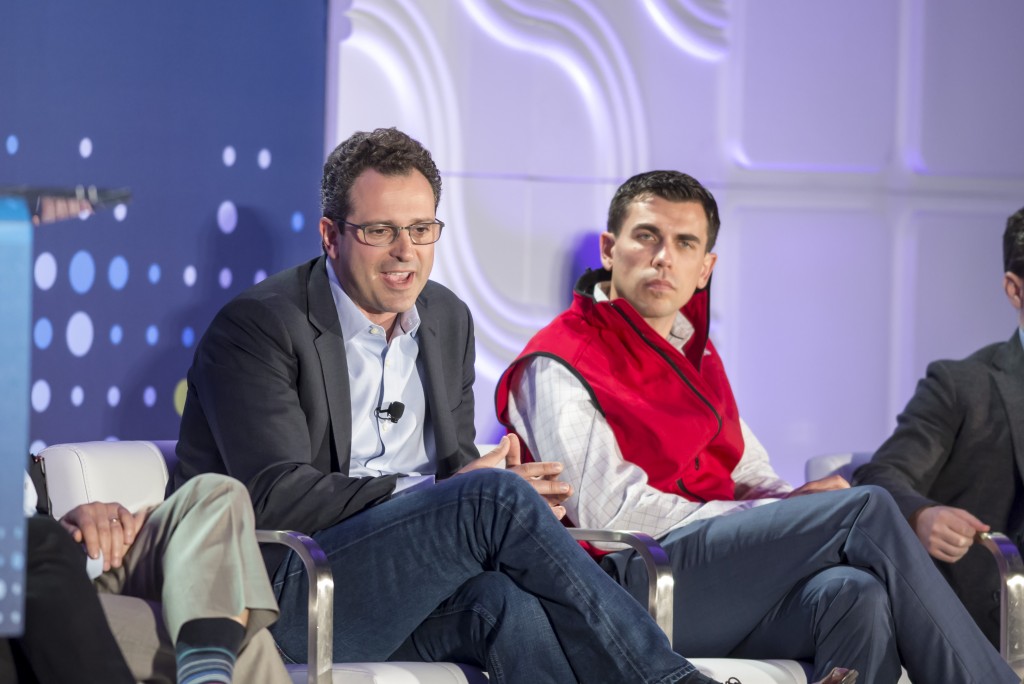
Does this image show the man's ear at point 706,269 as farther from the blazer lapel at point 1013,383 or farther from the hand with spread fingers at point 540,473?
the hand with spread fingers at point 540,473

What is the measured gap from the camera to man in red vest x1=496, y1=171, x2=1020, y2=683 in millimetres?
2820

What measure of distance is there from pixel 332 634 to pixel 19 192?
125 cm

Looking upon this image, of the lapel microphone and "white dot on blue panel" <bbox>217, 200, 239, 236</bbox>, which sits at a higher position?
"white dot on blue panel" <bbox>217, 200, 239, 236</bbox>

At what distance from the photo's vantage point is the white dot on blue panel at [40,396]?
319 centimetres

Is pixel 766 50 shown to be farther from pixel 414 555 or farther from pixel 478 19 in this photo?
pixel 414 555

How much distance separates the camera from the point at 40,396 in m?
3.21

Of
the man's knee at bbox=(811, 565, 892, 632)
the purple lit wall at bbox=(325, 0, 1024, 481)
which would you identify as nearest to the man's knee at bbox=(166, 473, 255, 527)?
the man's knee at bbox=(811, 565, 892, 632)

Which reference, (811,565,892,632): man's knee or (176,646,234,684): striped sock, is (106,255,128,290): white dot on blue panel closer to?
(176,646,234,684): striped sock

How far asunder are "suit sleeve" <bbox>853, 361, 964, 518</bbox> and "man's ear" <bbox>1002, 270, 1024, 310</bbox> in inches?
10.3

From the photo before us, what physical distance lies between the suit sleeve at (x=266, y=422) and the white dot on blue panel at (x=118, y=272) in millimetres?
645

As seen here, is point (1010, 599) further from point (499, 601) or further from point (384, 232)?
point (384, 232)

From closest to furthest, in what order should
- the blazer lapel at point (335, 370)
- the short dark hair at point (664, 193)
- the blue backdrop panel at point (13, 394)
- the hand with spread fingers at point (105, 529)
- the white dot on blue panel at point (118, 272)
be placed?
the blue backdrop panel at point (13, 394) < the hand with spread fingers at point (105, 529) < the blazer lapel at point (335, 370) < the white dot on blue panel at point (118, 272) < the short dark hair at point (664, 193)

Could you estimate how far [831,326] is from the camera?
4371 millimetres

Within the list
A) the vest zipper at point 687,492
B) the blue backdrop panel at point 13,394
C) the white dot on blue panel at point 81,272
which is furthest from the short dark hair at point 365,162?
the blue backdrop panel at point 13,394
